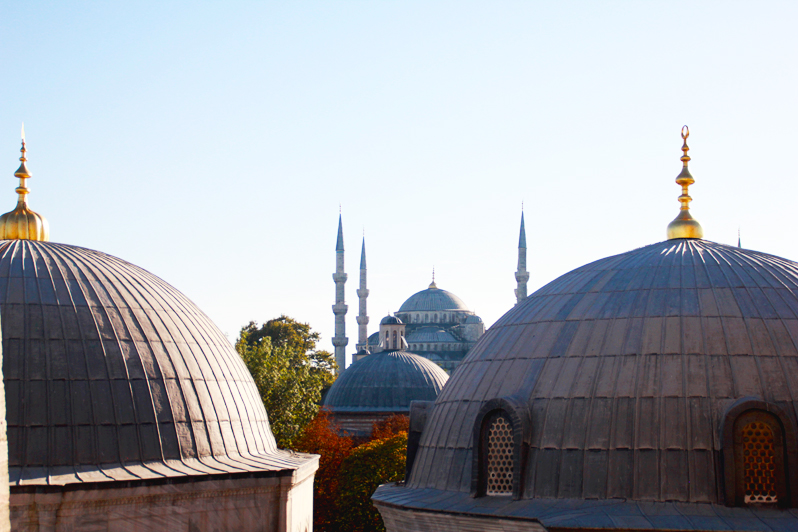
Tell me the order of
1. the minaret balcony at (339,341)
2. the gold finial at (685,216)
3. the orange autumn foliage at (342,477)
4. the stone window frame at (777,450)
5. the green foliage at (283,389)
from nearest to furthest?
the stone window frame at (777,450), the gold finial at (685,216), the orange autumn foliage at (342,477), the green foliage at (283,389), the minaret balcony at (339,341)

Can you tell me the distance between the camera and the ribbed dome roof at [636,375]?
12.8 m

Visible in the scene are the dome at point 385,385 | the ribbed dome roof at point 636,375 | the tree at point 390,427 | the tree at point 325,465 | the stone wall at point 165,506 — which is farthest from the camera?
the dome at point 385,385

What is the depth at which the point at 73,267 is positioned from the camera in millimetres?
16906

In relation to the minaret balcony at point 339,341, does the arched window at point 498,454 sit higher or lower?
lower

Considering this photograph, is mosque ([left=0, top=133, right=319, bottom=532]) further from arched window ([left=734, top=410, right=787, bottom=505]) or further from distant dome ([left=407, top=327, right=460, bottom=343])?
distant dome ([left=407, top=327, right=460, bottom=343])

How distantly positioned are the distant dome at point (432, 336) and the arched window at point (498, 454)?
291 feet

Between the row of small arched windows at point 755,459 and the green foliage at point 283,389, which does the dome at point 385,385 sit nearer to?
the green foliage at point 283,389

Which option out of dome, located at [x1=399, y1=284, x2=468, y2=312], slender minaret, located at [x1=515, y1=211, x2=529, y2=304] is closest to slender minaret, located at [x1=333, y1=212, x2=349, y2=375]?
dome, located at [x1=399, y1=284, x2=468, y2=312]

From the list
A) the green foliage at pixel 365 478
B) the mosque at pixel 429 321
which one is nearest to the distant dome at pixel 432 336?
the mosque at pixel 429 321

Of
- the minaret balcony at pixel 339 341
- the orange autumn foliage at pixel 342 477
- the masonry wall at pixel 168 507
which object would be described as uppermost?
the minaret balcony at pixel 339 341

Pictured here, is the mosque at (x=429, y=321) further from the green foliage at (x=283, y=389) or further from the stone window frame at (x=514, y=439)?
the stone window frame at (x=514, y=439)

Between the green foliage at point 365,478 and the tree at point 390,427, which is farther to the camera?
the tree at point 390,427

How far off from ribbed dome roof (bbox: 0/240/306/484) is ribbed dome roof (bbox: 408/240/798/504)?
3.62 meters

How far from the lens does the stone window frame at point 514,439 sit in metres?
13.4
